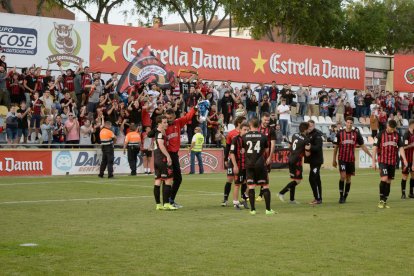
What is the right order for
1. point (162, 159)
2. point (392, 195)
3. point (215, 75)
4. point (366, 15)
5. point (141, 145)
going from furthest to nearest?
1. point (366, 15)
2. point (215, 75)
3. point (141, 145)
4. point (392, 195)
5. point (162, 159)

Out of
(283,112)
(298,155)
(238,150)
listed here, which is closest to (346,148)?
(298,155)

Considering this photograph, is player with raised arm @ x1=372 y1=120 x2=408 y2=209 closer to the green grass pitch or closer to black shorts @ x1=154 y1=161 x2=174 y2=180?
the green grass pitch

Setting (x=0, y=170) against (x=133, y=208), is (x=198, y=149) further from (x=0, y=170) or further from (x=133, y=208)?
(x=133, y=208)

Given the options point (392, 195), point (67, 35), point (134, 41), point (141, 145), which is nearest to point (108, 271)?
point (392, 195)

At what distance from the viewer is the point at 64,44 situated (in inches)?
1304

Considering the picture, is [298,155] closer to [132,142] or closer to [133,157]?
[132,142]

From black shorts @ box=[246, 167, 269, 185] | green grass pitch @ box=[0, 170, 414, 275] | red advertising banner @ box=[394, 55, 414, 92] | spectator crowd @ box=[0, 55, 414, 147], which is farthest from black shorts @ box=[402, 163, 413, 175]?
red advertising banner @ box=[394, 55, 414, 92]

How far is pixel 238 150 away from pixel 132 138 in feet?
43.5

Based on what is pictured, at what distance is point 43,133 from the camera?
2922 cm

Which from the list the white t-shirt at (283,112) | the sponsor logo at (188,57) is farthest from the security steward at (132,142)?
the white t-shirt at (283,112)

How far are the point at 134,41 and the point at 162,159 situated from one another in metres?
20.8

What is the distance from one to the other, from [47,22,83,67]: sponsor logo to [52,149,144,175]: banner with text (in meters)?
4.99

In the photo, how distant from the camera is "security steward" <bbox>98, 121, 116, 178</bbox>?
2800 cm

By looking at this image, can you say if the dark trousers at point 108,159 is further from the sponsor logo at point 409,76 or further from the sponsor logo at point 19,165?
the sponsor logo at point 409,76
